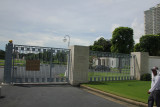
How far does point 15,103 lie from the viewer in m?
6.03

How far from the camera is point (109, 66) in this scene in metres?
12.9

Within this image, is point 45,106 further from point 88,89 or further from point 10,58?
point 10,58

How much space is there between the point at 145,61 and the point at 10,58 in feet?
37.1

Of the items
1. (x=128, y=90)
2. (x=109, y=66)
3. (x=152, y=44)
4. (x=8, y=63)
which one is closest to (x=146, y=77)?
(x=109, y=66)

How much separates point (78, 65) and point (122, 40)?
2034 centimetres

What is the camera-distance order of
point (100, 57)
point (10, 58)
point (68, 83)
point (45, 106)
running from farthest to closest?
point (100, 57) < point (68, 83) < point (10, 58) < point (45, 106)

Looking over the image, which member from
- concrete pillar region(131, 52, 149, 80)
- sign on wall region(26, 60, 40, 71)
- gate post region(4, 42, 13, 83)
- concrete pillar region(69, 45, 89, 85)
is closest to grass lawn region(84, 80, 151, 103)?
concrete pillar region(69, 45, 89, 85)

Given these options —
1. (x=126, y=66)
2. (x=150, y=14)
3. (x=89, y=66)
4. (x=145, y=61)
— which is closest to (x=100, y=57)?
(x=89, y=66)

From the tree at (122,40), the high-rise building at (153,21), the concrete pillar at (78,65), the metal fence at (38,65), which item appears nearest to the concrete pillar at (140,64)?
the concrete pillar at (78,65)

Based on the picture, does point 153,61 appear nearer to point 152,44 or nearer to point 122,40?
point 122,40

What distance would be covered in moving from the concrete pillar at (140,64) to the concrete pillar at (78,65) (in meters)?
5.53

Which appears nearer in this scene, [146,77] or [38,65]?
[38,65]

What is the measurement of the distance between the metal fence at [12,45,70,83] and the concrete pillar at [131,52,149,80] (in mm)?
7040

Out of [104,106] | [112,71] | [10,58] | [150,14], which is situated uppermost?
[150,14]
